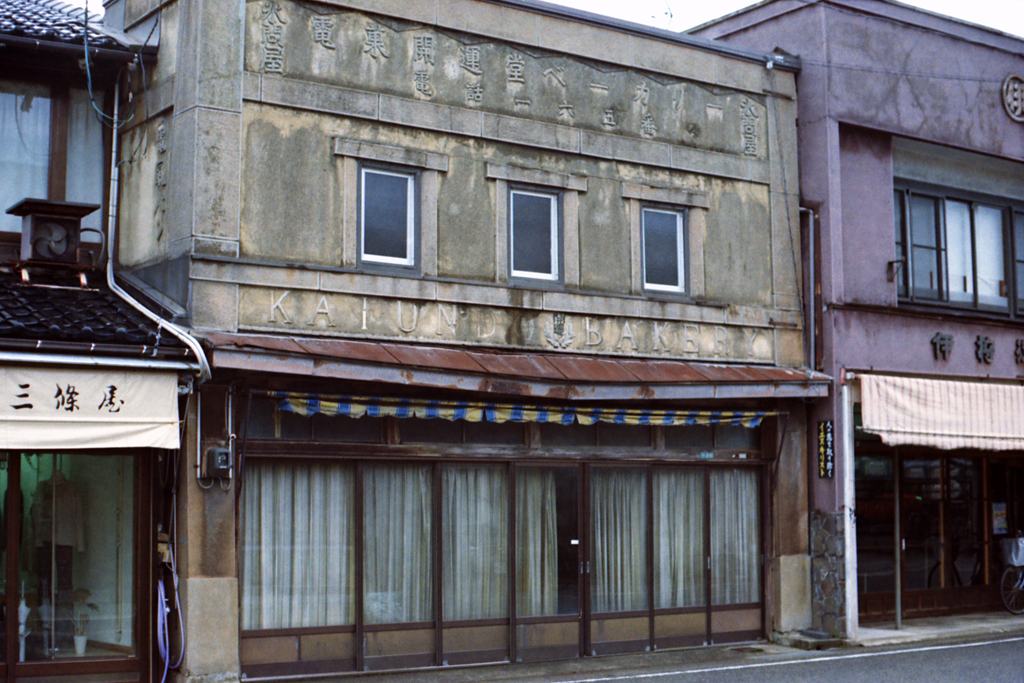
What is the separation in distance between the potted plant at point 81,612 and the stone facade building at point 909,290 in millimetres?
10346

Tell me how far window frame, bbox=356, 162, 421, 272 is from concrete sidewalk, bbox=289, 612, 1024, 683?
495 centimetres

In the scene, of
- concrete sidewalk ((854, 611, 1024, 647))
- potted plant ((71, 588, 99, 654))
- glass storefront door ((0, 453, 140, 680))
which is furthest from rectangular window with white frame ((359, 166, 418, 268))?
concrete sidewalk ((854, 611, 1024, 647))

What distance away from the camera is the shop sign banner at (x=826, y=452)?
58.5 feet

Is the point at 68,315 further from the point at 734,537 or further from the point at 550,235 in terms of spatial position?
the point at 734,537

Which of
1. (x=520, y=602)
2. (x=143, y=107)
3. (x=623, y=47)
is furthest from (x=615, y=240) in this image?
(x=143, y=107)

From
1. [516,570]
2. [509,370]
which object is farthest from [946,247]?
[516,570]

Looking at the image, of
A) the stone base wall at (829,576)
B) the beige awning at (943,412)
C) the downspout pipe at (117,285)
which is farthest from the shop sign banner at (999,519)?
the downspout pipe at (117,285)

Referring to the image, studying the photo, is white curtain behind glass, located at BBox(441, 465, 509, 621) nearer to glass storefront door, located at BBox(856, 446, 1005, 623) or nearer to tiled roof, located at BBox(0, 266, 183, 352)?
tiled roof, located at BBox(0, 266, 183, 352)

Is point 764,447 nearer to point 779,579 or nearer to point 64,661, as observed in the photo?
point 779,579

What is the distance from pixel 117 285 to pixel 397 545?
4571 millimetres

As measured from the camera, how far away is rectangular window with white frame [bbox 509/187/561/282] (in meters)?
16.0

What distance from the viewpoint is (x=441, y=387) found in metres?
14.2

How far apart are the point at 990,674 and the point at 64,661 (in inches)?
422

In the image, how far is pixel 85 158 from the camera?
15.0 m
